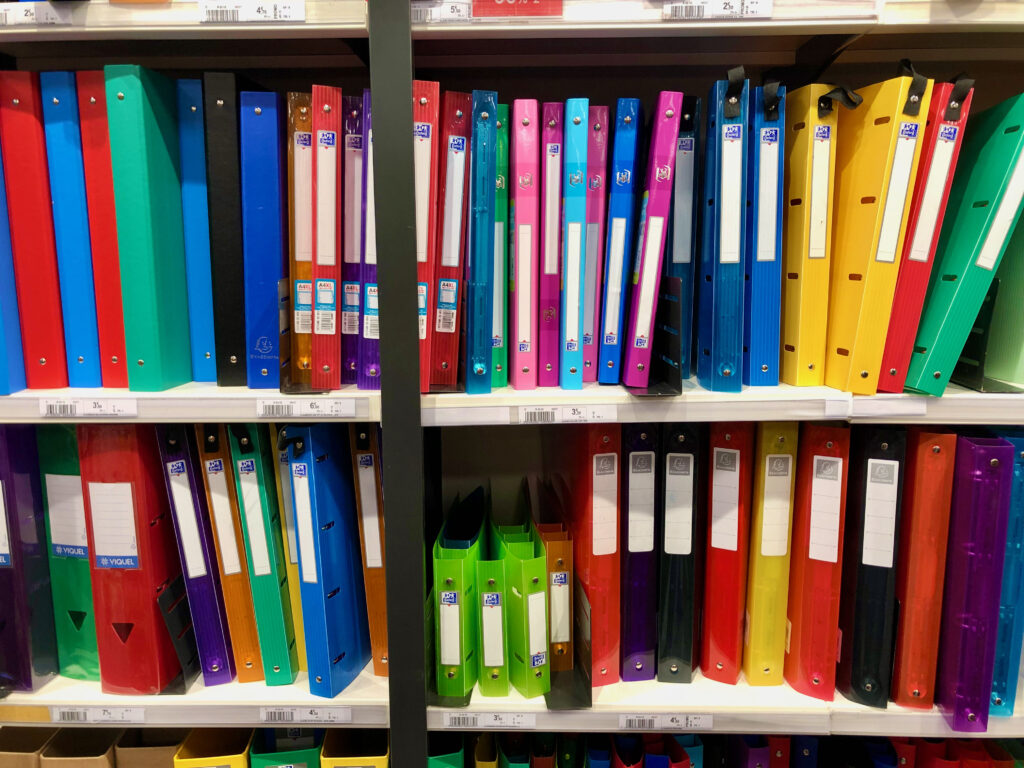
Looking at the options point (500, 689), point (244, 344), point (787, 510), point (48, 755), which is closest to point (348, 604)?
point (500, 689)

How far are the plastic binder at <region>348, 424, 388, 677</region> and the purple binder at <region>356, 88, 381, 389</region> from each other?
11 cm

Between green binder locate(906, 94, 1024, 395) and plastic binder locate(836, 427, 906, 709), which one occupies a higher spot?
green binder locate(906, 94, 1024, 395)

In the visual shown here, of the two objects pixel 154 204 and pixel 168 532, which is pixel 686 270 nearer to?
pixel 154 204

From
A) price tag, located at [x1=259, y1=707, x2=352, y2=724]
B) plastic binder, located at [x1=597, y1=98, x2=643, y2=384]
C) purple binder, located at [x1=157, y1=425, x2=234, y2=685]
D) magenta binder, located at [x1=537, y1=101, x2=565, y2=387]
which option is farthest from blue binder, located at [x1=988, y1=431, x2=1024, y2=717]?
purple binder, located at [x1=157, y1=425, x2=234, y2=685]

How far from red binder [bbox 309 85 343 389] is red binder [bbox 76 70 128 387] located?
330 mm

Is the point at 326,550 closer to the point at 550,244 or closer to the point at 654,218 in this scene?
the point at 550,244

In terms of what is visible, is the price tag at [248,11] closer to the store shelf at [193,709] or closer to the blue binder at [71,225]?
the blue binder at [71,225]

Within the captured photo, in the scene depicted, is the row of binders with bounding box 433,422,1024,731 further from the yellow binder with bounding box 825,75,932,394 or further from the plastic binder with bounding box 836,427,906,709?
the yellow binder with bounding box 825,75,932,394

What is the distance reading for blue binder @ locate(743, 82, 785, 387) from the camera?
992mm

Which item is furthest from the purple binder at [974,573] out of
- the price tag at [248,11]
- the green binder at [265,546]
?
the price tag at [248,11]

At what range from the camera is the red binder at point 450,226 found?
982 mm

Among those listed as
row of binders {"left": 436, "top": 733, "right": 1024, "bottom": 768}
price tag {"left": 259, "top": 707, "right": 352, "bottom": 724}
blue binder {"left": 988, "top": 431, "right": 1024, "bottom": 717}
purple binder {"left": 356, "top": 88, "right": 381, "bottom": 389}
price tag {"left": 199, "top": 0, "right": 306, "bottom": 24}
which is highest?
price tag {"left": 199, "top": 0, "right": 306, "bottom": 24}

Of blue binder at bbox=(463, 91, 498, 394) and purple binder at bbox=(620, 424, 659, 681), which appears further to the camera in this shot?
purple binder at bbox=(620, 424, 659, 681)

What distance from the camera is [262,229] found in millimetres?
1011
